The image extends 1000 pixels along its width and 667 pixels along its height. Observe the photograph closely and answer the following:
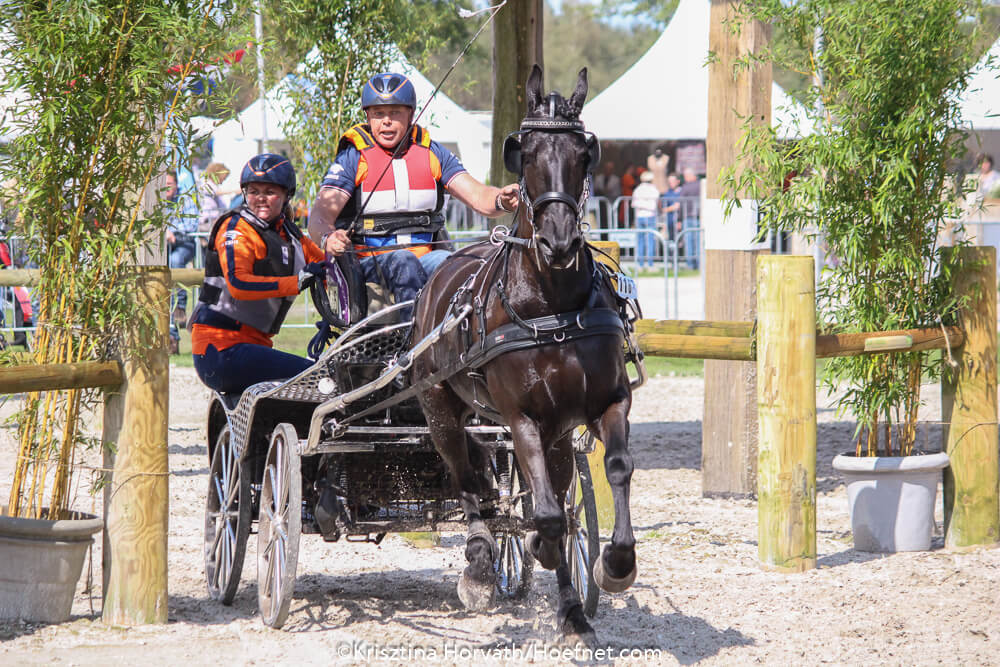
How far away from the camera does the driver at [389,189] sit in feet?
17.0

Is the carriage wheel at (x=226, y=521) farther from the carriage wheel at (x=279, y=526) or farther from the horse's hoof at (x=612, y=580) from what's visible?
the horse's hoof at (x=612, y=580)

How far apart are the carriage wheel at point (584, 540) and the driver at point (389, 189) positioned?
1.07 meters

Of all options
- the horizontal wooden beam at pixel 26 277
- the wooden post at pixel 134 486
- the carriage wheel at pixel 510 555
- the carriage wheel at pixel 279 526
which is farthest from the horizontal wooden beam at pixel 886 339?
the horizontal wooden beam at pixel 26 277

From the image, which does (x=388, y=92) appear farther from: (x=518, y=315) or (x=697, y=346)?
(x=697, y=346)

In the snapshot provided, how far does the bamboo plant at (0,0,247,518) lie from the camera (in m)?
4.45

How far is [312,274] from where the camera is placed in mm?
5156

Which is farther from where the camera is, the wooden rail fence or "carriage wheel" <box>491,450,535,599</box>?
"carriage wheel" <box>491,450,535,599</box>

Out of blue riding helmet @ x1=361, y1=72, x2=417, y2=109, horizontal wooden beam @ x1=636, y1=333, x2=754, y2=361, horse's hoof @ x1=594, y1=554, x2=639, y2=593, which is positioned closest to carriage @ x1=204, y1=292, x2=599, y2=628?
horse's hoof @ x1=594, y1=554, x2=639, y2=593

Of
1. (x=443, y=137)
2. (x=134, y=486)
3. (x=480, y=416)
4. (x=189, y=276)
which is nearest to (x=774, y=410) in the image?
(x=480, y=416)

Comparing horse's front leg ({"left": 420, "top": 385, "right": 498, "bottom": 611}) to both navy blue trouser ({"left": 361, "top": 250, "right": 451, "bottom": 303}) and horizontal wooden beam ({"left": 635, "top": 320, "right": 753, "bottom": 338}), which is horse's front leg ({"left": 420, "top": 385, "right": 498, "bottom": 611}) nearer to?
navy blue trouser ({"left": 361, "top": 250, "right": 451, "bottom": 303})

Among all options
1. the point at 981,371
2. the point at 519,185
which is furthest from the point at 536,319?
the point at 981,371

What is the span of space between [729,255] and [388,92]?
2.96 metres

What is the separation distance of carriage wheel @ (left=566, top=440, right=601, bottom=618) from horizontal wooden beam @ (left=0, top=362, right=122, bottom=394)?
1.89 meters

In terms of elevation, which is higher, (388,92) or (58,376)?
(388,92)
